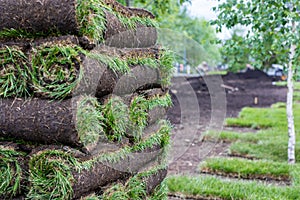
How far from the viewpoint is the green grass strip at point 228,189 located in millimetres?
3676

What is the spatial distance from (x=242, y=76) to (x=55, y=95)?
28.0 metres

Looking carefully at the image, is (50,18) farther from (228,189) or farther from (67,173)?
(228,189)

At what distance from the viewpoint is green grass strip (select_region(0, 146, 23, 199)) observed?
5.78 feet

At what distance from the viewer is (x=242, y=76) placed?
2872 cm

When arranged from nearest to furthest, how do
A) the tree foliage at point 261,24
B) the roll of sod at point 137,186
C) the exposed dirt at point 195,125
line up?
the roll of sod at point 137,186
the tree foliage at point 261,24
the exposed dirt at point 195,125

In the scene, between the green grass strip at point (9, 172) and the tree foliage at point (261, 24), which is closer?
the green grass strip at point (9, 172)

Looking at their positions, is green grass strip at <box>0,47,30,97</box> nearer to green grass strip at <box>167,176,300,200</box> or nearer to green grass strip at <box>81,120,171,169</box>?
green grass strip at <box>81,120,171,169</box>

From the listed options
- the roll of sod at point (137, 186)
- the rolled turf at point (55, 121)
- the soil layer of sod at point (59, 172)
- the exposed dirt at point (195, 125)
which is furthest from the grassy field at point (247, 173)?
the rolled turf at point (55, 121)

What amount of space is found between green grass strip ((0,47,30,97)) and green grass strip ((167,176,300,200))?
98.1 inches

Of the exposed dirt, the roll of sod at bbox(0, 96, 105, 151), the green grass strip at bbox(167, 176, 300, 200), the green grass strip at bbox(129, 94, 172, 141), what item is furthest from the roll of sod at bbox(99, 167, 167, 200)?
the exposed dirt

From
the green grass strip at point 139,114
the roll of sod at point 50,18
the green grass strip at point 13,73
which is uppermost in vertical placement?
the roll of sod at point 50,18

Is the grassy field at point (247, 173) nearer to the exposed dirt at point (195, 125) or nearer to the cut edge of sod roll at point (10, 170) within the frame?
the exposed dirt at point (195, 125)

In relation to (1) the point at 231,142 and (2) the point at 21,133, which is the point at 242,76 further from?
(2) the point at 21,133

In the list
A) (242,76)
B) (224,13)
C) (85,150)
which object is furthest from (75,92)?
(242,76)
